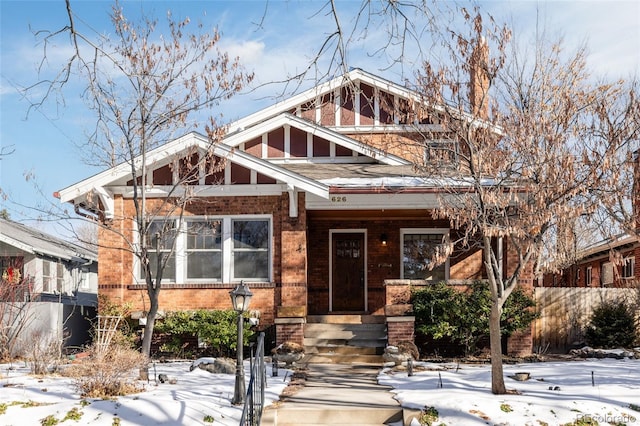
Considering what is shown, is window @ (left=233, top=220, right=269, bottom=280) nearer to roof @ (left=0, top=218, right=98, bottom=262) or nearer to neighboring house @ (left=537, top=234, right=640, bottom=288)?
roof @ (left=0, top=218, right=98, bottom=262)

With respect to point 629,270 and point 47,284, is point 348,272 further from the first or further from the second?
point 47,284

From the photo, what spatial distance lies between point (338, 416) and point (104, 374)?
338 centimetres

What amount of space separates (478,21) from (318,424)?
5819 millimetres

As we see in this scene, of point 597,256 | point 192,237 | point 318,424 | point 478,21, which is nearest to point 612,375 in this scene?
point 318,424

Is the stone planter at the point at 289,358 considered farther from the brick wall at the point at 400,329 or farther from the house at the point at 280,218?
the brick wall at the point at 400,329

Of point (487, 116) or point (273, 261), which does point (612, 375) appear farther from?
point (273, 261)

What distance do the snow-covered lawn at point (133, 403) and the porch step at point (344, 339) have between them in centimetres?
324

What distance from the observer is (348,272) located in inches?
754

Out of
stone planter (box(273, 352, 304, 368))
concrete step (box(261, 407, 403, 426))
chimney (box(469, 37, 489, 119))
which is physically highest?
chimney (box(469, 37, 489, 119))

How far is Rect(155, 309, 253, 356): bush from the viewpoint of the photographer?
51.6 feet

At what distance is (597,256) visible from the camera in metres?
28.1

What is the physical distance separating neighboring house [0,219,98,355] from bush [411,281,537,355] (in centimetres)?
742

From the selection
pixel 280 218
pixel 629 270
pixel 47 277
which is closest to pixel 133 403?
pixel 280 218

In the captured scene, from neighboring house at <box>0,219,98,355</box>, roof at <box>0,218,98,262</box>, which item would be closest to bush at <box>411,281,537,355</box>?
neighboring house at <box>0,219,98,355</box>
